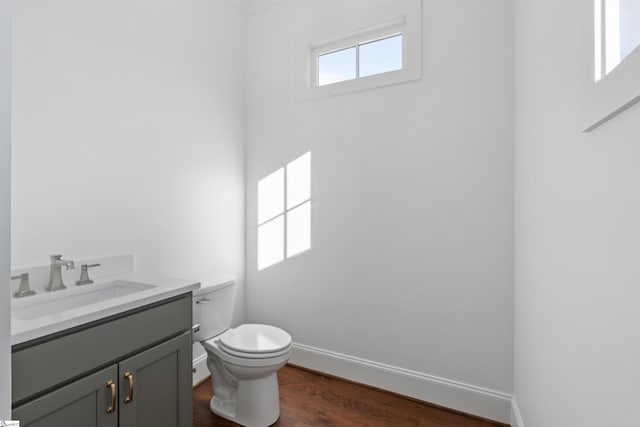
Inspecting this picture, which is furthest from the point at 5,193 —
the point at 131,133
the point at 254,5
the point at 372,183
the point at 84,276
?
the point at 254,5

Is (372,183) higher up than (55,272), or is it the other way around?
(372,183)

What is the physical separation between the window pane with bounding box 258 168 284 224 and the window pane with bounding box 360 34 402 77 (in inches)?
36.5

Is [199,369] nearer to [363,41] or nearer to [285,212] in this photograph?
[285,212]

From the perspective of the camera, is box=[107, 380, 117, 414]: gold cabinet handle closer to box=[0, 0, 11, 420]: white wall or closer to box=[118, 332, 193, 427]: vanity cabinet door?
box=[118, 332, 193, 427]: vanity cabinet door

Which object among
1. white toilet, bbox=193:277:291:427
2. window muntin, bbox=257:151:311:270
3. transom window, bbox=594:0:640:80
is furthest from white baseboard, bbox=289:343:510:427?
transom window, bbox=594:0:640:80

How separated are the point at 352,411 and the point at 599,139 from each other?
5.75 ft

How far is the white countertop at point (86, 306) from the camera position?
35.1 inches

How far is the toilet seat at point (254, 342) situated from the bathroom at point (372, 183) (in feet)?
1.54

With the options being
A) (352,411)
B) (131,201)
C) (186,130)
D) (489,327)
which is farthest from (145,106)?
(489,327)

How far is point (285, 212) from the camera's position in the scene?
2295 millimetres

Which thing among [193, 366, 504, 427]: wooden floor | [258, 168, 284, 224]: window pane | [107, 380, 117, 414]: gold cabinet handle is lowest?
[193, 366, 504, 427]: wooden floor

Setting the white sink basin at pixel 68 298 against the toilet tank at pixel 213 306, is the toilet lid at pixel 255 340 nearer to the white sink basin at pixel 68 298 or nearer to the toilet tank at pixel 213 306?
the toilet tank at pixel 213 306

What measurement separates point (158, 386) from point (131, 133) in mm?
1256

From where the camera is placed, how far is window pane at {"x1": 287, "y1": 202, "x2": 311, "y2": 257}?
222cm
